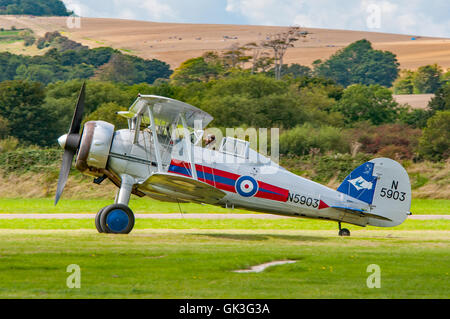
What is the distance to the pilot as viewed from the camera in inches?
686

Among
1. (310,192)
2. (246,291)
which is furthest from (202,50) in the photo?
(246,291)

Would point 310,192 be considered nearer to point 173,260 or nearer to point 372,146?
point 173,260

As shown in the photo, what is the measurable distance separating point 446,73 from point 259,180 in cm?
A: 10008

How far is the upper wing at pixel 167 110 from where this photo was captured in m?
16.3

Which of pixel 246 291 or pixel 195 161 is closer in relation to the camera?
pixel 246 291

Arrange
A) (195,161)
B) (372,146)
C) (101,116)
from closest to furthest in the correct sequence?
(195,161)
(101,116)
(372,146)

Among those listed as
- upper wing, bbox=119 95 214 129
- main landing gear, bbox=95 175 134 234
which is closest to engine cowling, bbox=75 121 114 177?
upper wing, bbox=119 95 214 129

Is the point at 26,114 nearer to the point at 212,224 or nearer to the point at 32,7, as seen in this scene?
the point at 212,224

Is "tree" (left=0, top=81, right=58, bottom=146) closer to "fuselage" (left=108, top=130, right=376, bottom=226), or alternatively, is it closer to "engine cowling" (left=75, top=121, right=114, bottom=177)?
"engine cowling" (left=75, top=121, right=114, bottom=177)

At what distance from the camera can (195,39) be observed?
5172 inches

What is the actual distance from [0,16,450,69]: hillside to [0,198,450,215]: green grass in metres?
90.4

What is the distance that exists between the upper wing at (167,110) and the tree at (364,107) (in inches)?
1666

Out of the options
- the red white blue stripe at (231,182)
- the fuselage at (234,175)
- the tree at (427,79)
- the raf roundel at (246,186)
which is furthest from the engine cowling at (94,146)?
the tree at (427,79)

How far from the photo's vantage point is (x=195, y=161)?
17.2m
